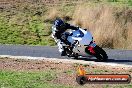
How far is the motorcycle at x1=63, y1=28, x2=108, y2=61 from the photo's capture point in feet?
61.7

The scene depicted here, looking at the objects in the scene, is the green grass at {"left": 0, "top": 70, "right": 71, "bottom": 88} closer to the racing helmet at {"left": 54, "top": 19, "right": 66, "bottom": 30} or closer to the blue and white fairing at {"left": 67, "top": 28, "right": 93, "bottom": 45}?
the blue and white fairing at {"left": 67, "top": 28, "right": 93, "bottom": 45}

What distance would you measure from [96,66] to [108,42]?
6.19 meters

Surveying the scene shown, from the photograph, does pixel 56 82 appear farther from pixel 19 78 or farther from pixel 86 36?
pixel 86 36

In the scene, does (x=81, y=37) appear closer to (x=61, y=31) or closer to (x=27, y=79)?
(x=61, y=31)

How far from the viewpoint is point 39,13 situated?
34.2 metres

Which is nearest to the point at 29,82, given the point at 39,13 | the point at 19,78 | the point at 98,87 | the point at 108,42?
the point at 19,78

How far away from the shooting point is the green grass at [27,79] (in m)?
13.8

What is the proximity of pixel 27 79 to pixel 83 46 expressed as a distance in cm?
462

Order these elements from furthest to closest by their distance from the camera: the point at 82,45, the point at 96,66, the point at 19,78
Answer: the point at 82,45, the point at 96,66, the point at 19,78

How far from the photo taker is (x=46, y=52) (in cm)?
2072

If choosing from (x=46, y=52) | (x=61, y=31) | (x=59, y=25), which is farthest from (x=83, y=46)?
(x=46, y=52)

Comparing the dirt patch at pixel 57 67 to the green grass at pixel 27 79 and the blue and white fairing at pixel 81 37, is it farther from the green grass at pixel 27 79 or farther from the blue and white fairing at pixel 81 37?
the blue and white fairing at pixel 81 37

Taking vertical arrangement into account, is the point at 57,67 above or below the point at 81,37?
below

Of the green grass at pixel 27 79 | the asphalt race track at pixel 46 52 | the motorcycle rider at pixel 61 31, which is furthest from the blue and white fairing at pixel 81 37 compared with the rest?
the green grass at pixel 27 79
